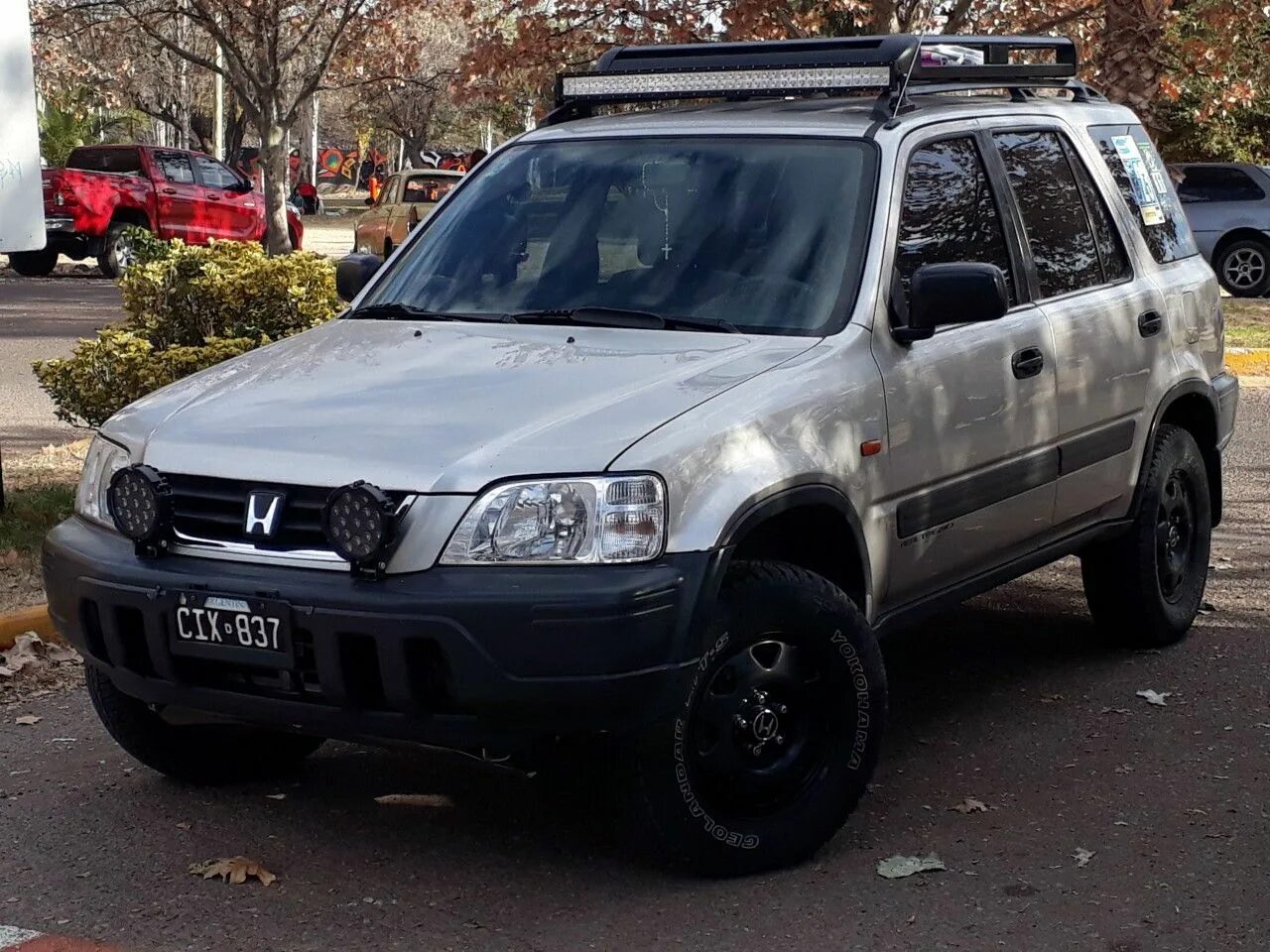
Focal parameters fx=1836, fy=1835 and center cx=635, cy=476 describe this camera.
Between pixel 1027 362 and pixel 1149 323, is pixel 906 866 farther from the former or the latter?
pixel 1149 323

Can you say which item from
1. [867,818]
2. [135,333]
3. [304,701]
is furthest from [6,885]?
[135,333]

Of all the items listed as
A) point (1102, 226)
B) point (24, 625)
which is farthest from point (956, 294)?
point (24, 625)

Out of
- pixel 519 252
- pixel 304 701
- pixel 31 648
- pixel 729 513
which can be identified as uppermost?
pixel 519 252

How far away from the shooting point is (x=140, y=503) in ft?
13.8

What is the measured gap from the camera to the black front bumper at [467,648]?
381cm

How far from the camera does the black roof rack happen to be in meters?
5.27

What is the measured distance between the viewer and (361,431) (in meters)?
4.10

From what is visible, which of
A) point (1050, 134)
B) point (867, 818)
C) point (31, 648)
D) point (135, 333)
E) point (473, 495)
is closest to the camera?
point (473, 495)

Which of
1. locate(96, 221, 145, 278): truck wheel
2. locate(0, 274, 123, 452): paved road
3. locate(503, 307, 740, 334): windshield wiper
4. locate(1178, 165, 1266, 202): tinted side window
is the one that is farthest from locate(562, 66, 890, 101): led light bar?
locate(96, 221, 145, 278): truck wheel

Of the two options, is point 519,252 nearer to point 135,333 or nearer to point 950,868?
point 950,868

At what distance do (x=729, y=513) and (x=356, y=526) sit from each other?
0.82 metres

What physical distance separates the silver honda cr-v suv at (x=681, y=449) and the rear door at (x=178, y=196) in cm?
2056

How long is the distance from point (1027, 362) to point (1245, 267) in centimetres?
1767

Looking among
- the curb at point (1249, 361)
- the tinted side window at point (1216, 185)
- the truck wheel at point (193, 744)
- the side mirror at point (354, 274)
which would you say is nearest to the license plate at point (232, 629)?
the truck wheel at point (193, 744)
